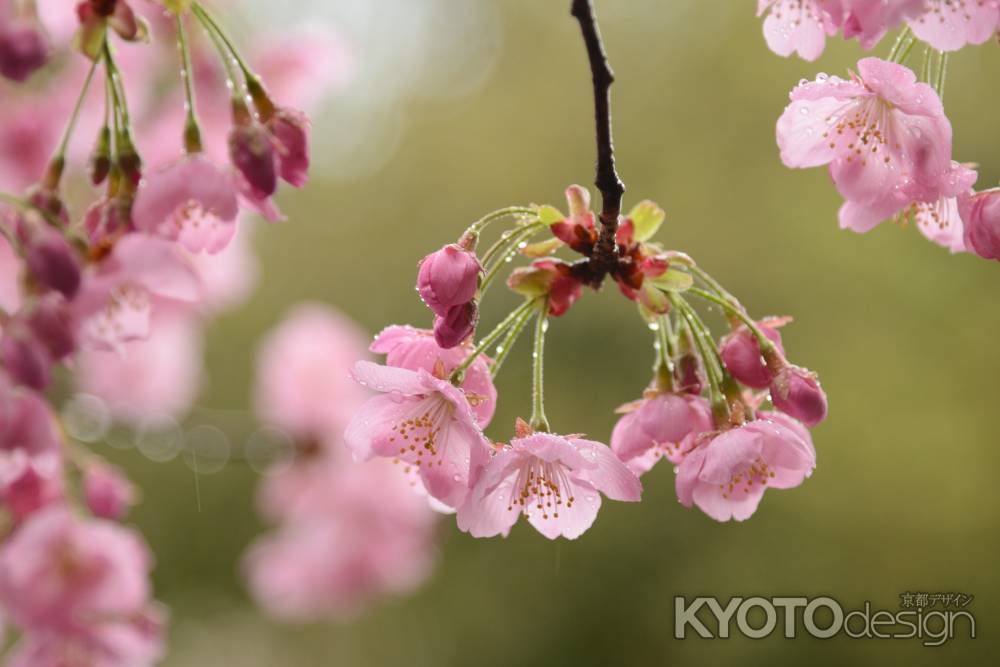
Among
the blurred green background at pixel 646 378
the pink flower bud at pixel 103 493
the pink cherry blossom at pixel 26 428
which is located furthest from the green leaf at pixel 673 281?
the blurred green background at pixel 646 378

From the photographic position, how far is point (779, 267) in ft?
16.3

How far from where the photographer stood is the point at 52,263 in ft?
2.44

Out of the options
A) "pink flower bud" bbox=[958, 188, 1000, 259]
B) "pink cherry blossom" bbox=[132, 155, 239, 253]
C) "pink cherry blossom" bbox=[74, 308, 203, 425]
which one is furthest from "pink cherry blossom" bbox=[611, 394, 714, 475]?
"pink cherry blossom" bbox=[74, 308, 203, 425]

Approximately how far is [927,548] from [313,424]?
271 cm

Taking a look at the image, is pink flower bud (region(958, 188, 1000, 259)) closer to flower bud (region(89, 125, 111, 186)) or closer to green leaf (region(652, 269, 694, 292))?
green leaf (region(652, 269, 694, 292))

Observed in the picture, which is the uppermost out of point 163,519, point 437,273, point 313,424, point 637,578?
point 163,519

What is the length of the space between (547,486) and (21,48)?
1.64 feet

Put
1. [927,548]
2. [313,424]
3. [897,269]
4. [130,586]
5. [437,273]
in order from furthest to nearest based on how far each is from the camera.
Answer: [897,269]
[927,548]
[313,424]
[130,586]
[437,273]

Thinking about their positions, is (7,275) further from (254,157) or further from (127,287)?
(254,157)

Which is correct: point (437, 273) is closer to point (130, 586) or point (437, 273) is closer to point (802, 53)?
point (802, 53)

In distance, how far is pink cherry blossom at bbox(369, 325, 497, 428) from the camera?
85 centimetres

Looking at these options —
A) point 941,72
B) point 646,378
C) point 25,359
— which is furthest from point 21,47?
point 646,378

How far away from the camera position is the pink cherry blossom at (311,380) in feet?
8.70

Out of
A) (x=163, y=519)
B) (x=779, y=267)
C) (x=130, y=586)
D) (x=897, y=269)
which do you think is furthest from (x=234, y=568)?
(x=130, y=586)
